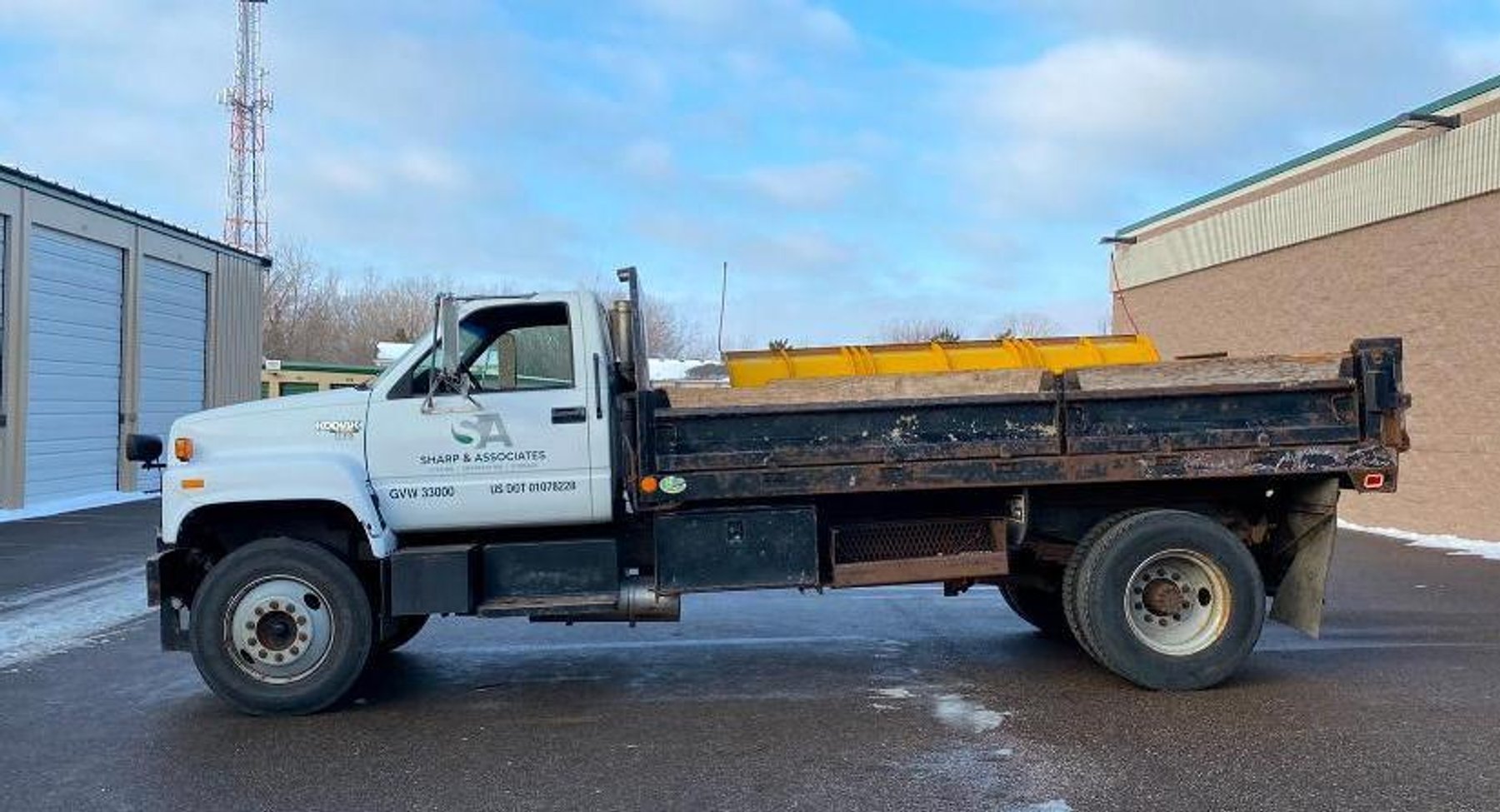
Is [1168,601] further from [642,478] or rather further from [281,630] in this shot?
[281,630]

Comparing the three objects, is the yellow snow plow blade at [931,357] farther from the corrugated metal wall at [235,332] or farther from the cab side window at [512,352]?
the corrugated metal wall at [235,332]

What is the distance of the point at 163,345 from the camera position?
22.7 metres

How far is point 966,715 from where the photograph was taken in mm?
6574

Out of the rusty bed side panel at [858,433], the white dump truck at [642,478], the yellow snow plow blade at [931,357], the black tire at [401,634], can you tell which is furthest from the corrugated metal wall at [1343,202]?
the black tire at [401,634]

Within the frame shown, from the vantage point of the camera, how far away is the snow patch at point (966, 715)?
6355mm

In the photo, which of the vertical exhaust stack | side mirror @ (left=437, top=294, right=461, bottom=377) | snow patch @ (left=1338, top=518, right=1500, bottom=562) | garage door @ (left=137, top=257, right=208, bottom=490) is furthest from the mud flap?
garage door @ (left=137, top=257, right=208, bottom=490)

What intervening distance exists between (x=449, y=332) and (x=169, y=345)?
18892mm

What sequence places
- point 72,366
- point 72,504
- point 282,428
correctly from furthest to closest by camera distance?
point 72,366, point 72,504, point 282,428

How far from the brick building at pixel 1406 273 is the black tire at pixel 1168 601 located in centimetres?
554

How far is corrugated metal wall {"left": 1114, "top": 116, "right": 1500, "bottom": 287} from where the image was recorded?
14.8 metres

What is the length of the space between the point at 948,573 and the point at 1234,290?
15.6 meters

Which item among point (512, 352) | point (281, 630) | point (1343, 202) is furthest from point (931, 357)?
point (1343, 202)

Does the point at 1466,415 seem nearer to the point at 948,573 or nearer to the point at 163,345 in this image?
the point at 948,573

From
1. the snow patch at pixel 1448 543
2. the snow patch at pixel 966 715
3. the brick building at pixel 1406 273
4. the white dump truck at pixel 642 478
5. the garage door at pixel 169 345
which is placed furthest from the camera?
the garage door at pixel 169 345
